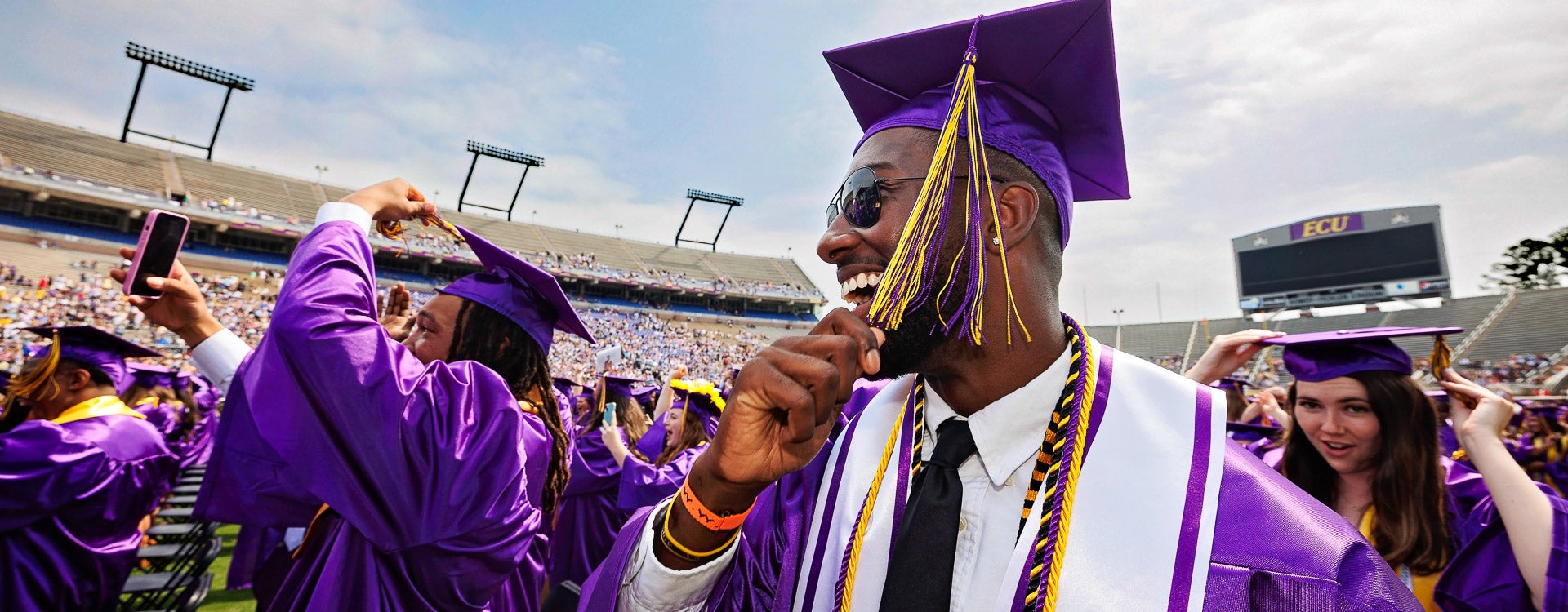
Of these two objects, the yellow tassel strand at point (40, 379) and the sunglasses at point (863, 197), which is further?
the yellow tassel strand at point (40, 379)

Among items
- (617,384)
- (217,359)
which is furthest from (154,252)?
(617,384)

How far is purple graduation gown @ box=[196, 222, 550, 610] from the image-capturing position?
1771mm

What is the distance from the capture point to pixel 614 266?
147ft

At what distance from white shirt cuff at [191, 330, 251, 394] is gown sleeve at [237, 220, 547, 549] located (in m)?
0.60

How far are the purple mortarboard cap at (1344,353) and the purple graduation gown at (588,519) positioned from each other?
4043mm

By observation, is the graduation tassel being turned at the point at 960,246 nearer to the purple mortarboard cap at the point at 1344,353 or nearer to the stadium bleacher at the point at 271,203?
the purple mortarboard cap at the point at 1344,353

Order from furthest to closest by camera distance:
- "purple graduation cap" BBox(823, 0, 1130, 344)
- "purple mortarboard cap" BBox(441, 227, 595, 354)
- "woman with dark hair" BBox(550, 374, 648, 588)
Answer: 1. "woman with dark hair" BBox(550, 374, 648, 588)
2. "purple mortarboard cap" BBox(441, 227, 595, 354)
3. "purple graduation cap" BBox(823, 0, 1130, 344)

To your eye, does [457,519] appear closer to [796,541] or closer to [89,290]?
[796,541]

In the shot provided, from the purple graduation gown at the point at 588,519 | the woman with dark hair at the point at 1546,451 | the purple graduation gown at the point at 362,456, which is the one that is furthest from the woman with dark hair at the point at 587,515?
the woman with dark hair at the point at 1546,451

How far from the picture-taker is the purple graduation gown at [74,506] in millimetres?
3271

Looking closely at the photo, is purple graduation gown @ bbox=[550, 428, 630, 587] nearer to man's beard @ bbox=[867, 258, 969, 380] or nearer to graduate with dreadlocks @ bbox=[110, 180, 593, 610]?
graduate with dreadlocks @ bbox=[110, 180, 593, 610]

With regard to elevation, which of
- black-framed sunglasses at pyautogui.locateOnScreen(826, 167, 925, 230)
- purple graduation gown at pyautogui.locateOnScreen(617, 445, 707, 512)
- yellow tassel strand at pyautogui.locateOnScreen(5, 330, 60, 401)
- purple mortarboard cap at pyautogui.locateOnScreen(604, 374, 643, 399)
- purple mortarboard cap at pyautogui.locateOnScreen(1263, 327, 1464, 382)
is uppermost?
purple mortarboard cap at pyautogui.locateOnScreen(1263, 327, 1464, 382)

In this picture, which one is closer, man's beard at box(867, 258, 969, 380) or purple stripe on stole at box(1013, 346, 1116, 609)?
purple stripe on stole at box(1013, 346, 1116, 609)

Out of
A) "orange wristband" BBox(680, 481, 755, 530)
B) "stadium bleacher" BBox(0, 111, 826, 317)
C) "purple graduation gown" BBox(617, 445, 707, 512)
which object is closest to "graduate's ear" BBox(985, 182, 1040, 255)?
"orange wristband" BBox(680, 481, 755, 530)
